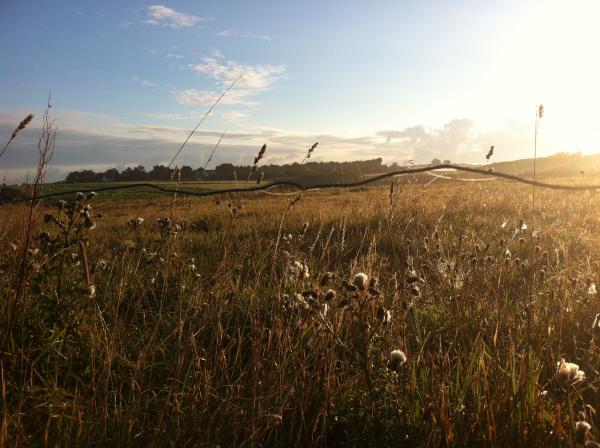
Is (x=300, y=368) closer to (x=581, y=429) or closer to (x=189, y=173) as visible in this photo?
(x=581, y=429)

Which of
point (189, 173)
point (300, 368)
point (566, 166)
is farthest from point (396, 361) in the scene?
point (566, 166)

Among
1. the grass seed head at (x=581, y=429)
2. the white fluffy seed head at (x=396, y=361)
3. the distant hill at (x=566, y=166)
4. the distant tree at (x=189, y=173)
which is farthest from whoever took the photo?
the distant hill at (x=566, y=166)

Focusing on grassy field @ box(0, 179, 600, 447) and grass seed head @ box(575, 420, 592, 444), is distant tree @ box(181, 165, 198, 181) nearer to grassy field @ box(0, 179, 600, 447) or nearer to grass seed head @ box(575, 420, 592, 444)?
grassy field @ box(0, 179, 600, 447)

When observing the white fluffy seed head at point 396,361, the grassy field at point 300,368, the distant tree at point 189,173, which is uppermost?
the distant tree at point 189,173

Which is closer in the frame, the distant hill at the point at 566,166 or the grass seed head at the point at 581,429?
the grass seed head at the point at 581,429

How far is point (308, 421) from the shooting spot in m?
2.20

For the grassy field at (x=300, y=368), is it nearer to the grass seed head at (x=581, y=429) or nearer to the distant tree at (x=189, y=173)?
the grass seed head at (x=581, y=429)

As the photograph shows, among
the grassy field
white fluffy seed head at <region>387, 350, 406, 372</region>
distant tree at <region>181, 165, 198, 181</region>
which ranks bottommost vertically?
the grassy field

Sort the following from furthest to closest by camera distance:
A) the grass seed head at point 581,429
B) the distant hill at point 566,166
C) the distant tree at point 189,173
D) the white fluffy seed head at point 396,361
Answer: the distant hill at point 566,166 → the distant tree at point 189,173 → the white fluffy seed head at point 396,361 → the grass seed head at point 581,429

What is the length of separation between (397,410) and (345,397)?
1.00ft

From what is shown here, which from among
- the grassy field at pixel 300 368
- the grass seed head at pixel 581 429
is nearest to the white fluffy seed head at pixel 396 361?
the grassy field at pixel 300 368

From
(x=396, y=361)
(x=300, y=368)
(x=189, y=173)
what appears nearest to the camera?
(x=396, y=361)

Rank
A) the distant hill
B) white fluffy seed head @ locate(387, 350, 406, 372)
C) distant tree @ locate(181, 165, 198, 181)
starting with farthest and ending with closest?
the distant hill, distant tree @ locate(181, 165, 198, 181), white fluffy seed head @ locate(387, 350, 406, 372)

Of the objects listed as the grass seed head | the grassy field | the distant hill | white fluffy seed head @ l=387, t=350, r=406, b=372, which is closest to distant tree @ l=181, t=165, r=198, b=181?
the grassy field
